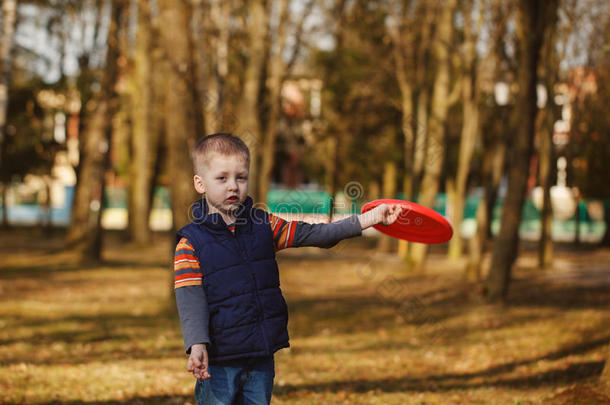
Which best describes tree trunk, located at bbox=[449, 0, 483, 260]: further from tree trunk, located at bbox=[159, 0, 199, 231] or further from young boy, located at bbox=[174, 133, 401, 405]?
young boy, located at bbox=[174, 133, 401, 405]

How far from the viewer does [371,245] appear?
3419 cm

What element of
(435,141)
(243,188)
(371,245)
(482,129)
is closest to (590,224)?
(371,245)

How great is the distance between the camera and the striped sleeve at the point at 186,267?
362 cm

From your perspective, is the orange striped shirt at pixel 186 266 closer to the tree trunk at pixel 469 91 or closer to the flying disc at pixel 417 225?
the flying disc at pixel 417 225

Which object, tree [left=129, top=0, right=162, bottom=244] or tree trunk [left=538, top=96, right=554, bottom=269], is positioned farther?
tree [left=129, top=0, right=162, bottom=244]

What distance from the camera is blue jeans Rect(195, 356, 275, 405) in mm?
3707

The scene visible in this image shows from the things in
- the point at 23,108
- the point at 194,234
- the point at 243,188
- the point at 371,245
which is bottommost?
the point at 371,245

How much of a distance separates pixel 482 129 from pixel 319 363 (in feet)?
66.2

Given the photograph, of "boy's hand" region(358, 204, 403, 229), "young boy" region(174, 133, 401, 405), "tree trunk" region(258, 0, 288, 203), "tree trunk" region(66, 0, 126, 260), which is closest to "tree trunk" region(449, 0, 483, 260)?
"tree trunk" region(258, 0, 288, 203)

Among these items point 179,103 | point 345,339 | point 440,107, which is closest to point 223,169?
point 345,339

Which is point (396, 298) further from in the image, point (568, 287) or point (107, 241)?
point (107, 241)

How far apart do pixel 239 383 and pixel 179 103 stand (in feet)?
29.3

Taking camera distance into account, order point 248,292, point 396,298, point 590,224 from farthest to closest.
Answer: point 590,224, point 396,298, point 248,292

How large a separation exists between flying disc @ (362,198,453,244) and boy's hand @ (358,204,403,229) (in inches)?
3.8
